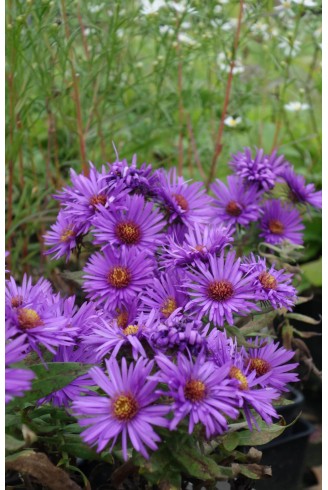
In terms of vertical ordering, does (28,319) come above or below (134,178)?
below

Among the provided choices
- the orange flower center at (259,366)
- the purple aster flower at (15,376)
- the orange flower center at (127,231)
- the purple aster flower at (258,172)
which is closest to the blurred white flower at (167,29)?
the purple aster flower at (258,172)

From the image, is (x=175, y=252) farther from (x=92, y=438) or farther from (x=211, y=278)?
(x=92, y=438)

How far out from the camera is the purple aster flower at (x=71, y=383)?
1.93 ft

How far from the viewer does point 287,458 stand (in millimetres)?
1000

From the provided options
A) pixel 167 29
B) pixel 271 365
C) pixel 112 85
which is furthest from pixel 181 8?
pixel 271 365

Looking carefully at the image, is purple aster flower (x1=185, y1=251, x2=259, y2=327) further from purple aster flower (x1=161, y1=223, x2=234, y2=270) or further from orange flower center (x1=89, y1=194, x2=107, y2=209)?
→ orange flower center (x1=89, y1=194, x2=107, y2=209)

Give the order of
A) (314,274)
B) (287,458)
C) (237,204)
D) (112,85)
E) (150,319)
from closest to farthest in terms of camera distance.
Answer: (150,319) < (237,204) < (287,458) < (112,85) < (314,274)

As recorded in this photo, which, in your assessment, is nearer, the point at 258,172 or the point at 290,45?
the point at 258,172

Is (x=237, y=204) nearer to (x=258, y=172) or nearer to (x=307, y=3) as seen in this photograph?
(x=258, y=172)

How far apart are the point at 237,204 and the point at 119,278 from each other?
0.28 m

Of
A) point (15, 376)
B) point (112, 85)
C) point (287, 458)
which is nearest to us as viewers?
point (15, 376)

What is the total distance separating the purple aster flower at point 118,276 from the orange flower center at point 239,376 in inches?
4.9

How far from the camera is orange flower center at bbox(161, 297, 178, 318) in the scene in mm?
629

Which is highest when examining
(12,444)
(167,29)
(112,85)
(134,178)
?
(167,29)
